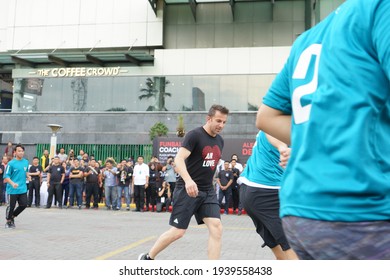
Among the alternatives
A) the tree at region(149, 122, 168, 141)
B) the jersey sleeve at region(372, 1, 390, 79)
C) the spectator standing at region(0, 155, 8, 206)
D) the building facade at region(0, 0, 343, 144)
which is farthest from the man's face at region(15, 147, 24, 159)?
the building facade at region(0, 0, 343, 144)

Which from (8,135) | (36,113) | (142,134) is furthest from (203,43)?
(8,135)

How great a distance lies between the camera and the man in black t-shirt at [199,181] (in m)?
4.96

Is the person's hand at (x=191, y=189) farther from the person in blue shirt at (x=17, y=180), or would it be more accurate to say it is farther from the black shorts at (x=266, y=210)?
the person in blue shirt at (x=17, y=180)

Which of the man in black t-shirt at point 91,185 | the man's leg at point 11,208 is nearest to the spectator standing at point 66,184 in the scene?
the man in black t-shirt at point 91,185

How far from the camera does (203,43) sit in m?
32.4

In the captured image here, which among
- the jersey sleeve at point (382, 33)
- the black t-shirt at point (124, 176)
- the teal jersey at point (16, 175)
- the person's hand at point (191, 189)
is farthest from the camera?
the black t-shirt at point (124, 176)

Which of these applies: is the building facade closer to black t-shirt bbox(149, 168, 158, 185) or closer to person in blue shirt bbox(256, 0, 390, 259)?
black t-shirt bbox(149, 168, 158, 185)

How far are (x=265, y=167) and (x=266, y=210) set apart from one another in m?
0.42

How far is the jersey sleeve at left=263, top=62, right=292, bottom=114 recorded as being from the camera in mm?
1847

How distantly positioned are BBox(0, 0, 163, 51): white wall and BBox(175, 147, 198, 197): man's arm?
28200mm

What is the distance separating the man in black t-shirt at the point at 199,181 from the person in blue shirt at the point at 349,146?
11.1 ft

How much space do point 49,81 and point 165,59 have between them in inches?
340

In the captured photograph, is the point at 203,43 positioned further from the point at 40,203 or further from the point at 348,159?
the point at 348,159

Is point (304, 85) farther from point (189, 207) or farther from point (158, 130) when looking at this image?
point (158, 130)
